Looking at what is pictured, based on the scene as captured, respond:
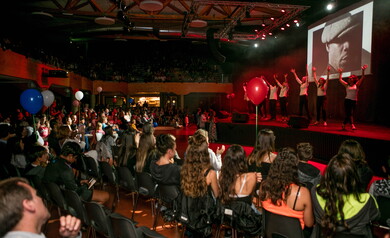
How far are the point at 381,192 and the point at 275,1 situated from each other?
6.41 metres

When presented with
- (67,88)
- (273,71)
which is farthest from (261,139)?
(67,88)

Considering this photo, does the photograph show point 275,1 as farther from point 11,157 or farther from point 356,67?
point 11,157

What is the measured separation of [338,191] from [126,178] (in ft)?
9.31

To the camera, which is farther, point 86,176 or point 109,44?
point 109,44

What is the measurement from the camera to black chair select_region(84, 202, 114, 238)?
2.31m

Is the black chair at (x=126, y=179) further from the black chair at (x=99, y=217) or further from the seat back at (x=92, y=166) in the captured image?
the black chair at (x=99, y=217)

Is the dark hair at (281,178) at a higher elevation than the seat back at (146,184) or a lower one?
higher

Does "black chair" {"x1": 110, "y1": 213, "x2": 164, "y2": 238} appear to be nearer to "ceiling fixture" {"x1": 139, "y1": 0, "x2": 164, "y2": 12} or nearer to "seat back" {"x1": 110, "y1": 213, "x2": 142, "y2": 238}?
"seat back" {"x1": 110, "y1": 213, "x2": 142, "y2": 238}

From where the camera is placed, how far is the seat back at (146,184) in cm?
350

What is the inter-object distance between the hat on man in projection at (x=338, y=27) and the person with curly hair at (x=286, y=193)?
7039 millimetres

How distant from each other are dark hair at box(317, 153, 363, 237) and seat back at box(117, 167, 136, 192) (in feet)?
8.52

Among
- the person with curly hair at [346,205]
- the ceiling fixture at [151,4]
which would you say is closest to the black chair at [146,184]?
the person with curly hair at [346,205]

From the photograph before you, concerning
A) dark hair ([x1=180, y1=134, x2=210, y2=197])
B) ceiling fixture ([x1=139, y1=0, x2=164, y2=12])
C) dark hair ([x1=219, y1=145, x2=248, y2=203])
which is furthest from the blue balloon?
dark hair ([x1=219, y1=145, x2=248, y2=203])

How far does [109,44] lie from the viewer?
62.6 feet
